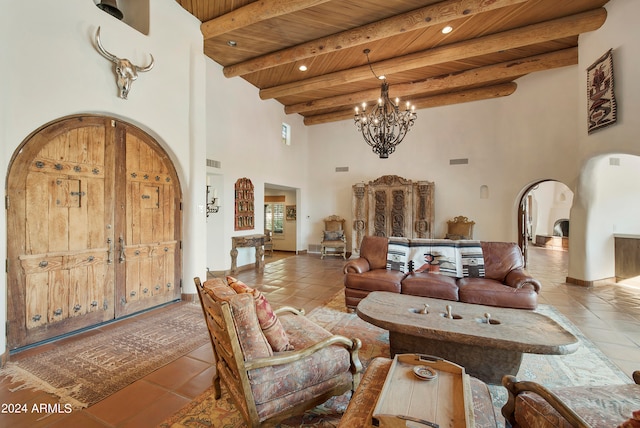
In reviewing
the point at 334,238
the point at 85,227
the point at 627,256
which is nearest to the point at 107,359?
the point at 85,227

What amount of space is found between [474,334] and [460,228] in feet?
19.6

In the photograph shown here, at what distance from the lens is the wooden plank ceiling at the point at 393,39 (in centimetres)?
402

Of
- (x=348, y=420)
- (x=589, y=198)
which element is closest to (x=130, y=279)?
(x=348, y=420)

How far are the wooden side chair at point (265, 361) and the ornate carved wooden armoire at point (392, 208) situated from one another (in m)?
6.29

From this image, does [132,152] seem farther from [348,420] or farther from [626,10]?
[626,10]

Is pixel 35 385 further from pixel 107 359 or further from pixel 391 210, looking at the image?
pixel 391 210

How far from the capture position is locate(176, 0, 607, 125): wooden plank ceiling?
4.02m

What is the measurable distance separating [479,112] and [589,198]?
11.4 feet

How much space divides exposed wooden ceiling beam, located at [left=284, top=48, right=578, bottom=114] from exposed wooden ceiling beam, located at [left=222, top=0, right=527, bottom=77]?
7.16ft

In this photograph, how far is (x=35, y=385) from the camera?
2135 millimetres

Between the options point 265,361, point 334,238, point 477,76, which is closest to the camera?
point 265,361

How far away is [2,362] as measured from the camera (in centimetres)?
239

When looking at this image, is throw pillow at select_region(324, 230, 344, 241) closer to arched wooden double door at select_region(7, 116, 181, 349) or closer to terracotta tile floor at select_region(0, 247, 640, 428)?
terracotta tile floor at select_region(0, 247, 640, 428)

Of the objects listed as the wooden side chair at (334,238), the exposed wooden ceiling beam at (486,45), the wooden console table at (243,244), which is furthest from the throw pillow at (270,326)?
the wooden side chair at (334,238)
